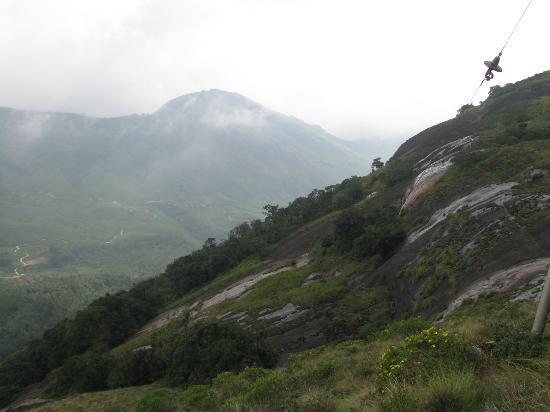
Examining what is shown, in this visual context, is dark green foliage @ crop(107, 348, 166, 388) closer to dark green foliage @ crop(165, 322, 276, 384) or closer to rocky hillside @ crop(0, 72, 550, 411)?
rocky hillside @ crop(0, 72, 550, 411)

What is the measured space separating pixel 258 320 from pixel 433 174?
23597mm

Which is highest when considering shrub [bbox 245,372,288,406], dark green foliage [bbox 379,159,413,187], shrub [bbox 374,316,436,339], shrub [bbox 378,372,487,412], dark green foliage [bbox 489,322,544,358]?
dark green foliage [bbox 379,159,413,187]

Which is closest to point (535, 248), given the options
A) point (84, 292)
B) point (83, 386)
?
point (83, 386)

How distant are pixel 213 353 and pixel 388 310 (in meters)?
12.7

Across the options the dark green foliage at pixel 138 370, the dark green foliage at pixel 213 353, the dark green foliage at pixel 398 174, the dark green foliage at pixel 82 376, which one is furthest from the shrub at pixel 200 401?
the dark green foliage at pixel 398 174

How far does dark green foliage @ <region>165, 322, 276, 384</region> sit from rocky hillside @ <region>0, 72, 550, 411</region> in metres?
0.10

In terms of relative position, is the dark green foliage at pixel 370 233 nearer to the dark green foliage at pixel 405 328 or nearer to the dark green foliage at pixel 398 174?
the dark green foliage at pixel 398 174

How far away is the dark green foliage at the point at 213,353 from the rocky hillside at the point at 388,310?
→ 0.34ft

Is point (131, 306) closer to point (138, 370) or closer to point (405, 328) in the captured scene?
point (138, 370)

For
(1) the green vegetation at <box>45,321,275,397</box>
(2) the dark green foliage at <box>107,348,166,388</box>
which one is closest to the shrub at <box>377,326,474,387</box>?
(1) the green vegetation at <box>45,321,275,397</box>

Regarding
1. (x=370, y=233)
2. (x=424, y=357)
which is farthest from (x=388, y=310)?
(x=424, y=357)

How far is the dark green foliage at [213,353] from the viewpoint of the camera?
28266 millimetres

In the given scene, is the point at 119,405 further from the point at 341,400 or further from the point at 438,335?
the point at 438,335

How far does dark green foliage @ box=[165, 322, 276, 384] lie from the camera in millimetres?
28266
